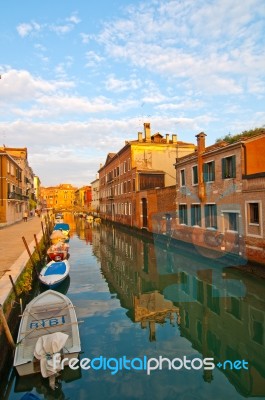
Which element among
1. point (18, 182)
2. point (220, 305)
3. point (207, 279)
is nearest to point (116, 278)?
point (207, 279)

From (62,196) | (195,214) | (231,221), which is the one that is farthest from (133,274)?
(62,196)

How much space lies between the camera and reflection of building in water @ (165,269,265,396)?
685 cm

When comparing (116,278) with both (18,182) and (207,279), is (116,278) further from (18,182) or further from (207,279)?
(18,182)

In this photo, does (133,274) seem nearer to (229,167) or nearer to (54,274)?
(54,274)

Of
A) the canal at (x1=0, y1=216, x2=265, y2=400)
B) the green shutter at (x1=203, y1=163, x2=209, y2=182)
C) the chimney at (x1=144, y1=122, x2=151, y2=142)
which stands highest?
the chimney at (x1=144, y1=122, x2=151, y2=142)

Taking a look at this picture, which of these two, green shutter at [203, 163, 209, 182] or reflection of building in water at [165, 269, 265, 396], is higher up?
green shutter at [203, 163, 209, 182]

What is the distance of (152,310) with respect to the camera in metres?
10.8

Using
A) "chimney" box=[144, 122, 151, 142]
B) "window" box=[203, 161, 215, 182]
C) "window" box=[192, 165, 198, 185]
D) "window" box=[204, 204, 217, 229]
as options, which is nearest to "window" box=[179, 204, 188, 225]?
"window" box=[192, 165, 198, 185]

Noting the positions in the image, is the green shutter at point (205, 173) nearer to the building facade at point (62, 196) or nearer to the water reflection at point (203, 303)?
the water reflection at point (203, 303)

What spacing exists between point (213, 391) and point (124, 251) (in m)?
17.2

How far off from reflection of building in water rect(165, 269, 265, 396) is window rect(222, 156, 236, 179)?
6087 millimetres

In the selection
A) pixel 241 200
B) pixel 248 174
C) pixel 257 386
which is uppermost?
pixel 248 174

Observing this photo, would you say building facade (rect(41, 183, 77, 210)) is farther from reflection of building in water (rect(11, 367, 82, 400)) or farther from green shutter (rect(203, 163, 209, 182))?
reflection of building in water (rect(11, 367, 82, 400))

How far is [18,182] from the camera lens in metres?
41.3
